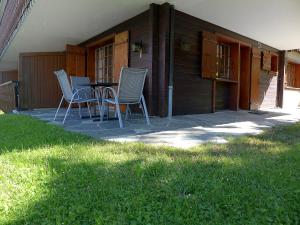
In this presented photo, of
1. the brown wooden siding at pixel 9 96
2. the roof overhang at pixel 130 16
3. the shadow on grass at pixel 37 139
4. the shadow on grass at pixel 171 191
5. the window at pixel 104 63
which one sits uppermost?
the roof overhang at pixel 130 16

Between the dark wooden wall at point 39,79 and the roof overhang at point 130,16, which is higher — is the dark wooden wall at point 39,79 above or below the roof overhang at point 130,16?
below

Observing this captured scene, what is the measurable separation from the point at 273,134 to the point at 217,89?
3.94 m

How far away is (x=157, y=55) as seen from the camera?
212 inches

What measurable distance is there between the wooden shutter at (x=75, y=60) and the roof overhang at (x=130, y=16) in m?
0.26

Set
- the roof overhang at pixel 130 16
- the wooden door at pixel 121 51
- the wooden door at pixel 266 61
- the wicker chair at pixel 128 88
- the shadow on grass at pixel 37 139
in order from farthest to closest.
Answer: the wooden door at pixel 266 61 < the wooden door at pixel 121 51 < the roof overhang at pixel 130 16 < the wicker chair at pixel 128 88 < the shadow on grass at pixel 37 139

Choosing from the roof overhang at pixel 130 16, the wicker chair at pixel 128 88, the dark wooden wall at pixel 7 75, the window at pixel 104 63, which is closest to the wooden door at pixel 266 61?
the roof overhang at pixel 130 16

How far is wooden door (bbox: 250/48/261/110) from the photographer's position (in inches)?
322

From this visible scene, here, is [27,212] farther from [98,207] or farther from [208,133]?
[208,133]

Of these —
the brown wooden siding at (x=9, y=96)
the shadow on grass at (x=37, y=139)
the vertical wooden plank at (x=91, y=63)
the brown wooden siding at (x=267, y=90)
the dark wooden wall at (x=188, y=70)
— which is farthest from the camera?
the brown wooden siding at (x=267, y=90)

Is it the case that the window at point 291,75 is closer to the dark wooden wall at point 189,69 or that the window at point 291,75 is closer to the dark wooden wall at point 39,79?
the dark wooden wall at point 189,69

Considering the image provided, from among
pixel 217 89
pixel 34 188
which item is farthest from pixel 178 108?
pixel 34 188

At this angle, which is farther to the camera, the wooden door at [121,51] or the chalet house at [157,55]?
the wooden door at [121,51]

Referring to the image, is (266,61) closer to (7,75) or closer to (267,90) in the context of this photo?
(267,90)

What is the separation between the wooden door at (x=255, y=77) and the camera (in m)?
8.18
